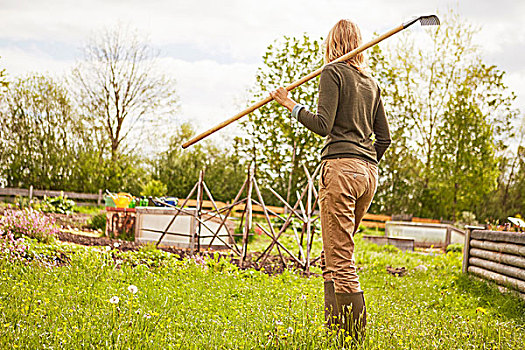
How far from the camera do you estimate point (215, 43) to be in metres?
16.6

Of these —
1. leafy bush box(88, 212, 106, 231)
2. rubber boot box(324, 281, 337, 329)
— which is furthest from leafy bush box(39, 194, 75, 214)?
rubber boot box(324, 281, 337, 329)

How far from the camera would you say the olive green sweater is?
3059 millimetres

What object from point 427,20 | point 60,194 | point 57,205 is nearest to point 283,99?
point 427,20

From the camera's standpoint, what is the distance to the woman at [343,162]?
3.02 m

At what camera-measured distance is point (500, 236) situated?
6.10 meters

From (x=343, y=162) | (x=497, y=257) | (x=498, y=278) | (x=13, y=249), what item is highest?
(x=343, y=162)

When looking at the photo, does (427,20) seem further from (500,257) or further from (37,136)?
(37,136)

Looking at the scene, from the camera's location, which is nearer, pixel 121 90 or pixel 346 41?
pixel 346 41

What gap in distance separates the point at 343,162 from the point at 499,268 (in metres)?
3.87

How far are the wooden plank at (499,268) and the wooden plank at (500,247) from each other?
17cm

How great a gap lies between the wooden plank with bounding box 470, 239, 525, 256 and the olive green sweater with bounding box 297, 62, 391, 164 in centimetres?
320

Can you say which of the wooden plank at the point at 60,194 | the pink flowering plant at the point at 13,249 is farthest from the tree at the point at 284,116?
the pink flowering plant at the point at 13,249

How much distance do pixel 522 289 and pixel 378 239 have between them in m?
6.93

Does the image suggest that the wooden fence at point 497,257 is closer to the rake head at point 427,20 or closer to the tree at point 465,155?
A: the rake head at point 427,20
